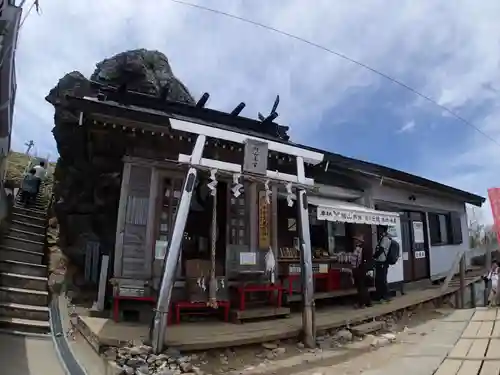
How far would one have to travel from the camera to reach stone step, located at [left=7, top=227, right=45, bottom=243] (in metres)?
11.0

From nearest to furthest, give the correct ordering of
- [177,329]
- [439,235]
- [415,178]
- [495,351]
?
[495,351], [177,329], [415,178], [439,235]

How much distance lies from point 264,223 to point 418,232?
7.98 meters

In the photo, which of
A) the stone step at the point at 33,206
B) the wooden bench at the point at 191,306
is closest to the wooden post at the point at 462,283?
the wooden bench at the point at 191,306

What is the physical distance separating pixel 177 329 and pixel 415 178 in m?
9.96

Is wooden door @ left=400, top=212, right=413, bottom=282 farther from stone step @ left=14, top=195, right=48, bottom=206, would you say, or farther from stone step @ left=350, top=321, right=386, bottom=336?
stone step @ left=14, top=195, right=48, bottom=206

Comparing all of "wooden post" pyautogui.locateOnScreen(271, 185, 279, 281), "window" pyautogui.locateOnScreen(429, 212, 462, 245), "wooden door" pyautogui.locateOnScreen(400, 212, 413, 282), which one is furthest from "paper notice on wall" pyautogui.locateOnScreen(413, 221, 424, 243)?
"wooden post" pyautogui.locateOnScreen(271, 185, 279, 281)

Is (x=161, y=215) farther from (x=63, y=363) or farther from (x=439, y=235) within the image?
(x=439, y=235)

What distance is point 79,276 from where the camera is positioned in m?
9.39

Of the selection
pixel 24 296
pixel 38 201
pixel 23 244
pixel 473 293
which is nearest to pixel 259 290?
pixel 24 296

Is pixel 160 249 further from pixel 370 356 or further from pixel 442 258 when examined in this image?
pixel 442 258

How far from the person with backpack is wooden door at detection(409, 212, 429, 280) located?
3.66m

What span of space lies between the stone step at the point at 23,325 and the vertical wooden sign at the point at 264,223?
16.2ft

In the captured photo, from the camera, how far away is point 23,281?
8.80m

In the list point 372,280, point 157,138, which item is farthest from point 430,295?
point 157,138
